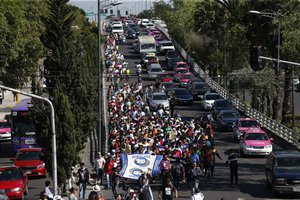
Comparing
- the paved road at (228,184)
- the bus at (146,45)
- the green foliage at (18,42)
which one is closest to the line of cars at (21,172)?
the paved road at (228,184)

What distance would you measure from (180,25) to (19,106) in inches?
2693

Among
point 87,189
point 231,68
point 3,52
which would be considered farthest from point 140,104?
point 231,68

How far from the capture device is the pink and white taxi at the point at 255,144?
4156 cm

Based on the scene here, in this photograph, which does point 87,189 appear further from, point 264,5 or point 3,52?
point 264,5

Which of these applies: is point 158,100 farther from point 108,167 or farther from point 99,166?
point 108,167

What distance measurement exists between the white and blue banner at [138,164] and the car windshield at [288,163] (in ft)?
14.6

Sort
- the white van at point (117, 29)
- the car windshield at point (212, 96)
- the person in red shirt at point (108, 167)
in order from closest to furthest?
1. the person in red shirt at point (108, 167)
2. the car windshield at point (212, 96)
3. the white van at point (117, 29)

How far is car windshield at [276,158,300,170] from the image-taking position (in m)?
31.6

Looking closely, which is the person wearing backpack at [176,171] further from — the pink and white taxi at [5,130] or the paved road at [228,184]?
the pink and white taxi at [5,130]

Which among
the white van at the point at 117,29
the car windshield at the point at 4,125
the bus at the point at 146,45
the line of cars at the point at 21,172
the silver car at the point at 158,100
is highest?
the white van at the point at 117,29

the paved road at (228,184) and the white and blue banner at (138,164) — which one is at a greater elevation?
the white and blue banner at (138,164)

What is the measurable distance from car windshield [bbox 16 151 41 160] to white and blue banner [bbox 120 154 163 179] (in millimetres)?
7094

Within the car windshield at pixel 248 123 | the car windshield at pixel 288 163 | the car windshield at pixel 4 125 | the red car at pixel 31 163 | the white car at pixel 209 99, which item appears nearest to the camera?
the car windshield at pixel 288 163

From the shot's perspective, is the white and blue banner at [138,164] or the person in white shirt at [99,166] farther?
the person in white shirt at [99,166]
